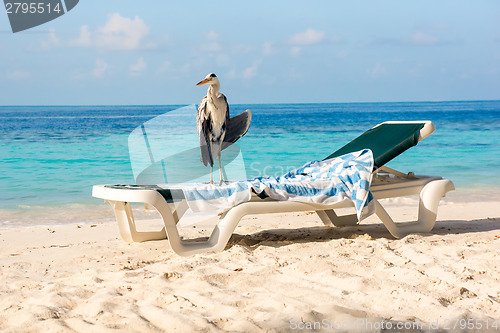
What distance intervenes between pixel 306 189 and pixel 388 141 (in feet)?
3.06

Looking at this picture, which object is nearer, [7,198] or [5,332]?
[5,332]

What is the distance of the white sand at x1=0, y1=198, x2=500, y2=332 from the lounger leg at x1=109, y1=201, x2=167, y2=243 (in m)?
0.10

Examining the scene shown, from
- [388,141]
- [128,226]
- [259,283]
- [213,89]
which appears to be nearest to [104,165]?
[128,226]

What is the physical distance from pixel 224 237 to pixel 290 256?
517mm

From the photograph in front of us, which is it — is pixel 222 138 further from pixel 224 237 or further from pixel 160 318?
pixel 160 318

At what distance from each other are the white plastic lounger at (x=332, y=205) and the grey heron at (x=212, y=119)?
52 cm

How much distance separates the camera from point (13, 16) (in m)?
14.5

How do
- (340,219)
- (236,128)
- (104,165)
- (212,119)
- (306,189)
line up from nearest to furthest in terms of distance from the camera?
(306,189)
(212,119)
(236,128)
(340,219)
(104,165)

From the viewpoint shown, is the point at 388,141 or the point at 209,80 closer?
the point at 209,80

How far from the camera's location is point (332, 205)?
4.27m

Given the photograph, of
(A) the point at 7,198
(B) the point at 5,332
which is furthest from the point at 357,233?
(A) the point at 7,198

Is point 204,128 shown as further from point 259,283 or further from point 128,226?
point 259,283

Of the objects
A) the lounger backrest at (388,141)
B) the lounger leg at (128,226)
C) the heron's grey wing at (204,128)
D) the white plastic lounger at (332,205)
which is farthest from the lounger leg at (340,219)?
the lounger leg at (128,226)

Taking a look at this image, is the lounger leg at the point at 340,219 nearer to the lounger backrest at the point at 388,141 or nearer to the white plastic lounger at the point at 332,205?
the white plastic lounger at the point at 332,205
